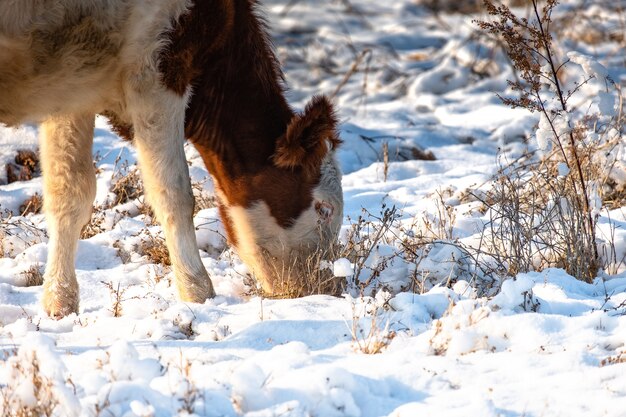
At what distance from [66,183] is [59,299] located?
2.17 feet

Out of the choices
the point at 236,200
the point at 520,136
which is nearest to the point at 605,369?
the point at 236,200

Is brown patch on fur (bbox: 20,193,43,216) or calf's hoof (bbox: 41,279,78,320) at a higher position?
brown patch on fur (bbox: 20,193,43,216)

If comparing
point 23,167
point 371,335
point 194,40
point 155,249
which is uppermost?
point 194,40

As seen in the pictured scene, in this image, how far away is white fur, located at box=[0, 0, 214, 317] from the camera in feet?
14.2

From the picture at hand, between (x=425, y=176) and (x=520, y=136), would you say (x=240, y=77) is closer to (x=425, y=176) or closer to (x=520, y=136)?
(x=425, y=176)

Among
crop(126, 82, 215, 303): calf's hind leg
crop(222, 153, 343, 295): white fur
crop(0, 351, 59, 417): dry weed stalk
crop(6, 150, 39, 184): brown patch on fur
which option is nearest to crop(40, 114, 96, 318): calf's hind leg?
crop(126, 82, 215, 303): calf's hind leg

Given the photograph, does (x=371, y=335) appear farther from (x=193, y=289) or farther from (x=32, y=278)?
(x=32, y=278)

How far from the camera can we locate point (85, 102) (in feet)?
15.5

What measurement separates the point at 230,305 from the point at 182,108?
104 centimetres

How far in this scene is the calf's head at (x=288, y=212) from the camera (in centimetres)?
523

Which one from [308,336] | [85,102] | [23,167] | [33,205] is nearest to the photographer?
[308,336]

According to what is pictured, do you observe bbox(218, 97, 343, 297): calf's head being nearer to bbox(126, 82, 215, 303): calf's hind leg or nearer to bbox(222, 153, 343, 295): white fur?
bbox(222, 153, 343, 295): white fur

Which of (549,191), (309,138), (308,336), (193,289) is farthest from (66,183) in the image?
(549,191)

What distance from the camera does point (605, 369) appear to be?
11.8ft
